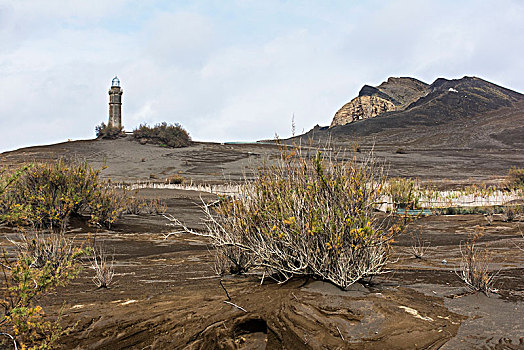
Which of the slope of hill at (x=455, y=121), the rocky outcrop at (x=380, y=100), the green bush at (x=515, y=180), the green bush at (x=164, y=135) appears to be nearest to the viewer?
the green bush at (x=515, y=180)

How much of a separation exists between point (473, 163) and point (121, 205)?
32285 mm

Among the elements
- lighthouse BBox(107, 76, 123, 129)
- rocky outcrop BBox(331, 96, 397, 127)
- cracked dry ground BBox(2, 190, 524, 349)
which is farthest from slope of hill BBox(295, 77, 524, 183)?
lighthouse BBox(107, 76, 123, 129)

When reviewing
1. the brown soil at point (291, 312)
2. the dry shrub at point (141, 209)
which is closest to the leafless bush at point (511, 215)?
the brown soil at point (291, 312)

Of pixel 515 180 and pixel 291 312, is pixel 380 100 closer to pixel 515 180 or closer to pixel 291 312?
pixel 515 180

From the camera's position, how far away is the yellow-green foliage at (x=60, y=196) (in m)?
9.79

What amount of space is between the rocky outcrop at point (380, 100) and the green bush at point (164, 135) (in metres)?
45.0

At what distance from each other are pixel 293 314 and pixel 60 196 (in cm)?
795

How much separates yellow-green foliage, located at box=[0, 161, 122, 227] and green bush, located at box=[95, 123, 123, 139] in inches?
1342

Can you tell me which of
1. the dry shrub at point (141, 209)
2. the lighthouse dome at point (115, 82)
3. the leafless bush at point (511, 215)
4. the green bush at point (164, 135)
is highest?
the lighthouse dome at point (115, 82)

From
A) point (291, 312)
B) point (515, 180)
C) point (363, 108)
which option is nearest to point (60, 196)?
point (291, 312)

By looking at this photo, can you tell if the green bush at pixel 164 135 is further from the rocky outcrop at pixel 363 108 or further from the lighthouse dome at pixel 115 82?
the rocky outcrop at pixel 363 108

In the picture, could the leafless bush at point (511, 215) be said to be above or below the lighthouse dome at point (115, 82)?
below

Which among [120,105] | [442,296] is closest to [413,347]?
[442,296]

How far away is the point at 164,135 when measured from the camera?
43.3m
